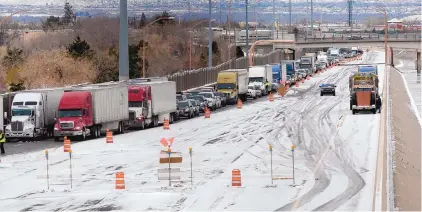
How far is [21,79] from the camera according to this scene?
315ft

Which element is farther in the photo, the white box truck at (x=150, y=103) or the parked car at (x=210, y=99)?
the parked car at (x=210, y=99)

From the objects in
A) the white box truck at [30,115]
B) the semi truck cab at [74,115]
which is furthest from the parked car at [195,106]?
the semi truck cab at [74,115]

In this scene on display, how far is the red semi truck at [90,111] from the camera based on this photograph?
61688 mm

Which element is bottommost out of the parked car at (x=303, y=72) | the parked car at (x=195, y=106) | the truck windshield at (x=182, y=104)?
the parked car at (x=303, y=72)

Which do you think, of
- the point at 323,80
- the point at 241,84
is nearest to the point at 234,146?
the point at 241,84

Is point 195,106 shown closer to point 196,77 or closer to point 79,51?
point 79,51

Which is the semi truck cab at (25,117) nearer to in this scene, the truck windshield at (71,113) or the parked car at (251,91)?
the truck windshield at (71,113)

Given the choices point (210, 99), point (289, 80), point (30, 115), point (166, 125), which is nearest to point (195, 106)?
point (210, 99)

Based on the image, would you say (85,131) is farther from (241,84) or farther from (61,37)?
(61,37)

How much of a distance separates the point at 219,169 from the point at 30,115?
1876cm

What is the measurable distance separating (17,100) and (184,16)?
13058 centimetres

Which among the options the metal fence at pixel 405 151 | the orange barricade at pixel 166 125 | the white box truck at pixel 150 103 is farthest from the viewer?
the white box truck at pixel 150 103

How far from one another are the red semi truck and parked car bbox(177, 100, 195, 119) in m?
12.1

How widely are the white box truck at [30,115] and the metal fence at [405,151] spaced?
764 inches
